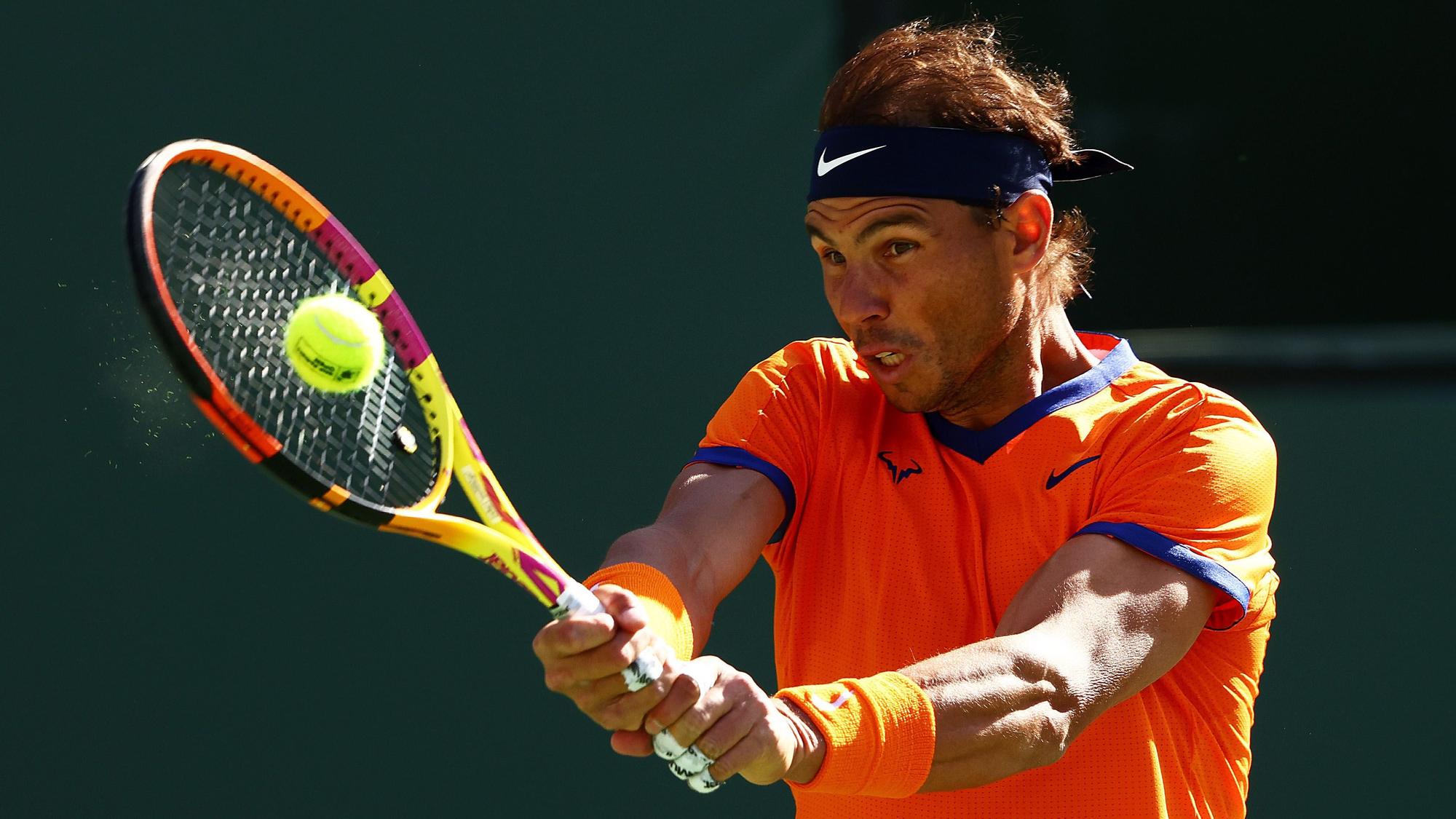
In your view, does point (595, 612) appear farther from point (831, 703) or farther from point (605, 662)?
point (831, 703)

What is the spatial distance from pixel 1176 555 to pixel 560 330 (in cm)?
163

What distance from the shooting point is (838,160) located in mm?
2053

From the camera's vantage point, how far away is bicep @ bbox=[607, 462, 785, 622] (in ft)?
6.12

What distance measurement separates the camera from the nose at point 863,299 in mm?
1996

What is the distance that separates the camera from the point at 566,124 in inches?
123

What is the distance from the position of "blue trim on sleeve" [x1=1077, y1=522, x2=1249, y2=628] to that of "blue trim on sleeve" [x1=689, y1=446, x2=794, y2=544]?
42cm

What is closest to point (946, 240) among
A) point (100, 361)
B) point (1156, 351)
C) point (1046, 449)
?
point (1046, 449)

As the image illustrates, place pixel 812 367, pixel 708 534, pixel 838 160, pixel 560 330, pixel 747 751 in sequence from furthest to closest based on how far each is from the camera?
pixel 560 330 → pixel 812 367 → pixel 838 160 → pixel 708 534 → pixel 747 751

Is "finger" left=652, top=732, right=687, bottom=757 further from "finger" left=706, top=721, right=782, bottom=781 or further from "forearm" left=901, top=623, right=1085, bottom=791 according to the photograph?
"forearm" left=901, top=623, right=1085, bottom=791

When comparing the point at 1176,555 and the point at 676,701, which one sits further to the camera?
the point at 1176,555

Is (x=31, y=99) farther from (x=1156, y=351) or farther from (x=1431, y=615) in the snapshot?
(x=1431, y=615)

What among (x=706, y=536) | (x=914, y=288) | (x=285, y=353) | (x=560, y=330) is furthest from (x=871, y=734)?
(x=560, y=330)

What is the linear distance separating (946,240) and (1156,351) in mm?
1200

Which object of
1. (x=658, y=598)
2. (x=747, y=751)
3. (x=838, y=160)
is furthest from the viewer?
(x=838, y=160)
